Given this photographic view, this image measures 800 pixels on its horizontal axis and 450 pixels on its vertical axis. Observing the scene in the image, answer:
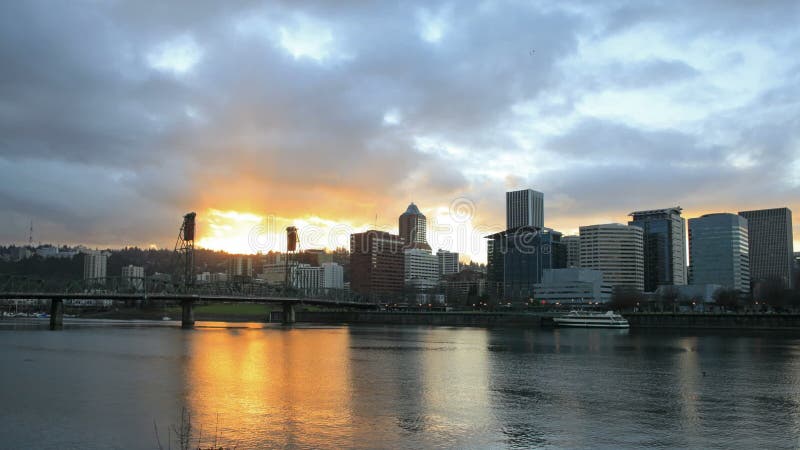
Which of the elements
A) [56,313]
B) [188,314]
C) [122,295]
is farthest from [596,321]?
[56,313]

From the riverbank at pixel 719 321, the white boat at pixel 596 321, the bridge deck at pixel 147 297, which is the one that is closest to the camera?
the bridge deck at pixel 147 297

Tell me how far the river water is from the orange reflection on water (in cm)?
11

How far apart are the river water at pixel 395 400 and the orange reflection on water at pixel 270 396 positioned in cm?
11

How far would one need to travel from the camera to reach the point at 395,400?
1639 inches

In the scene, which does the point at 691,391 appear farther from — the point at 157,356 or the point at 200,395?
the point at 157,356

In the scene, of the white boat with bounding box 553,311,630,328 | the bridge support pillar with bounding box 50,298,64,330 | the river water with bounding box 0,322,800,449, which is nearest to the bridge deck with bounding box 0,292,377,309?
the bridge support pillar with bounding box 50,298,64,330

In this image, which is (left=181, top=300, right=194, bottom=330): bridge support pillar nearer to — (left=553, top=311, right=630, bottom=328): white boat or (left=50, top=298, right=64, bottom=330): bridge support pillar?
(left=50, top=298, right=64, bottom=330): bridge support pillar

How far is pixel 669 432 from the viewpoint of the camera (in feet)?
107

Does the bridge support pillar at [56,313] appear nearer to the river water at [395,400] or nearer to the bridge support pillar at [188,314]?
the bridge support pillar at [188,314]

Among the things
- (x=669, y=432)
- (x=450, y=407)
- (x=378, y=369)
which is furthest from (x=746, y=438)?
(x=378, y=369)

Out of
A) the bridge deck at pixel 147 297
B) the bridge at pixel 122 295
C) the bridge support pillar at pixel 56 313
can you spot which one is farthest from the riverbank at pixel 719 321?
the bridge support pillar at pixel 56 313

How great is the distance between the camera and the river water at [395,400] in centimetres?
3092

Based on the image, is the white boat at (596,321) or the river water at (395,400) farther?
the white boat at (596,321)

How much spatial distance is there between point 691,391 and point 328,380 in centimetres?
2603
